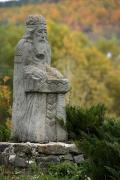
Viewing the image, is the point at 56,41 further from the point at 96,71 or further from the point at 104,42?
the point at 104,42

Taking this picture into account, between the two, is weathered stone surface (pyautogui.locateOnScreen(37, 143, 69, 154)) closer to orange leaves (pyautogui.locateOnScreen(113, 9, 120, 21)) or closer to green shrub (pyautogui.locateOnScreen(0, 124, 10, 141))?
green shrub (pyautogui.locateOnScreen(0, 124, 10, 141))

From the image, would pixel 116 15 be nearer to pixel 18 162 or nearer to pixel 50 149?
pixel 50 149

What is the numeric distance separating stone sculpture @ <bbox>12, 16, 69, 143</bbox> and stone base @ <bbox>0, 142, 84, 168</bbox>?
0.51 metres

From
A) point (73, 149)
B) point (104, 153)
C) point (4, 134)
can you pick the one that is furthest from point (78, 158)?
point (104, 153)

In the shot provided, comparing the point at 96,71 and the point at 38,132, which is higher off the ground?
the point at 96,71

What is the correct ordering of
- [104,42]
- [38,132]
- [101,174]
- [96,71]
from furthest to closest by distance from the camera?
1. [104,42]
2. [96,71]
3. [38,132]
4. [101,174]

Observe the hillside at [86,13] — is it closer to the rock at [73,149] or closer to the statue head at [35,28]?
the statue head at [35,28]

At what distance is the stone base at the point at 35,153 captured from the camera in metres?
18.0

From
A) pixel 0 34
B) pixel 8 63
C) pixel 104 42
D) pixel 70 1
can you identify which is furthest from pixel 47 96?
pixel 70 1

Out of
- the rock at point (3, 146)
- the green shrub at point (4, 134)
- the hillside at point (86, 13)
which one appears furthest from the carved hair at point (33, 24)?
the hillside at point (86, 13)

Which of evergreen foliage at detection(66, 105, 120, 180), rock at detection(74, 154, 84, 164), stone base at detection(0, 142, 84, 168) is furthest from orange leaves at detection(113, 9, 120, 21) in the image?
evergreen foliage at detection(66, 105, 120, 180)

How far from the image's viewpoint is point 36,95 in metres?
18.6

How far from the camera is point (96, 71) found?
70375 millimetres

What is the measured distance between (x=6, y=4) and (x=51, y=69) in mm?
77167
